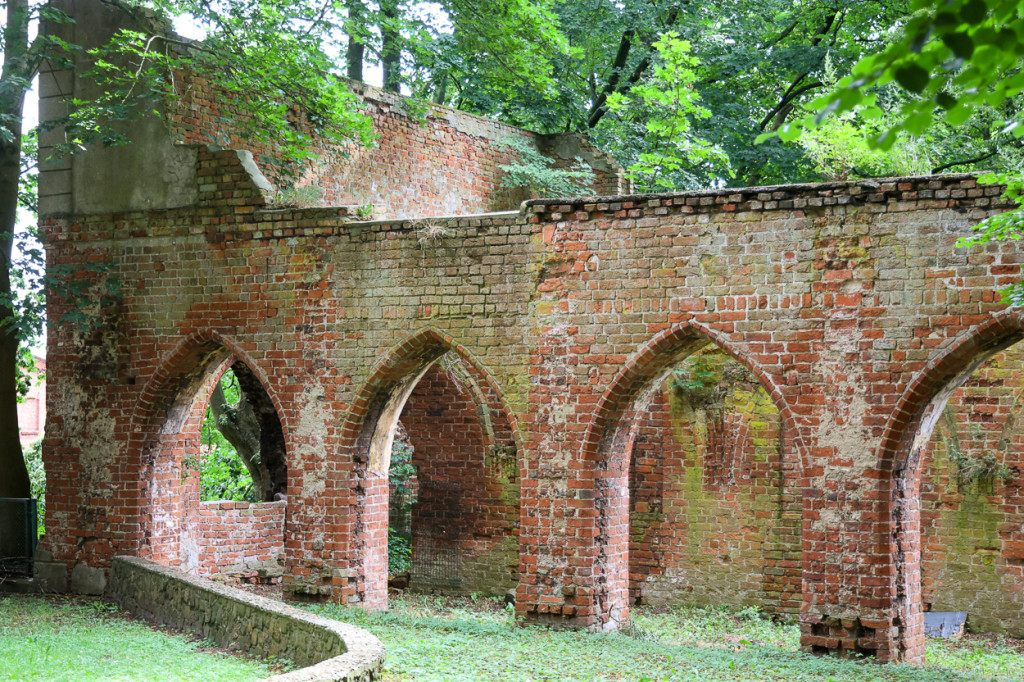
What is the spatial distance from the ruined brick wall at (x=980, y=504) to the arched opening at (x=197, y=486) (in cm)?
734

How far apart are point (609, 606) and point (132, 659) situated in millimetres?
4169

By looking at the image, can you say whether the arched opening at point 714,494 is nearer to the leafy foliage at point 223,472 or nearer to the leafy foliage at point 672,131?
the leafy foliage at point 672,131

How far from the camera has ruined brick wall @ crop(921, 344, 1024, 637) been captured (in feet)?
35.9

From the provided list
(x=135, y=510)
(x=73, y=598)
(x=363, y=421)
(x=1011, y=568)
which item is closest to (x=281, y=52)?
(x=363, y=421)

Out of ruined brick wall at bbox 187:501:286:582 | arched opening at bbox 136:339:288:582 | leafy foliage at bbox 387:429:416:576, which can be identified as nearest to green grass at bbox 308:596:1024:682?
arched opening at bbox 136:339:288:582

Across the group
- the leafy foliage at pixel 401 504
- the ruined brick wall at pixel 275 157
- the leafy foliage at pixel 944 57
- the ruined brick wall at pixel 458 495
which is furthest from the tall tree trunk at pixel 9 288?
the leafy foliage at pixel 944 57

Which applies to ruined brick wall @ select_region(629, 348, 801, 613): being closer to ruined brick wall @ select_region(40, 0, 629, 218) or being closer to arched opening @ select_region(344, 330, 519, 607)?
arched opening @ select_region(344, 330, 519, 607)

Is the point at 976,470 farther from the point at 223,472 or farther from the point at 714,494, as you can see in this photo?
the point at 223,472

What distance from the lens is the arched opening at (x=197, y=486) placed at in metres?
11.7

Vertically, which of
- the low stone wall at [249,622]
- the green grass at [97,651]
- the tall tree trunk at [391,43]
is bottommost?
the green grass at [97,651]

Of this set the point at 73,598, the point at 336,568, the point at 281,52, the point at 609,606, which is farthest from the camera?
the point at 281,52

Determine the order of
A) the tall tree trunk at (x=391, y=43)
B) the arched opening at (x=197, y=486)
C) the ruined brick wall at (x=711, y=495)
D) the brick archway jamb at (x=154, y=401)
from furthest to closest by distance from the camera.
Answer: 1. the tall tree trunk at (x=391, y=43)
2. the ruined brick wall at (x=711, y=495)
3. the arched opening at (x=197, y=486)
4. the brick archway jamb at (x=154, y=401)

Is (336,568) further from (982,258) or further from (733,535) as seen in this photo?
(982,258)

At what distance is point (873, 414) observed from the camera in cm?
894
